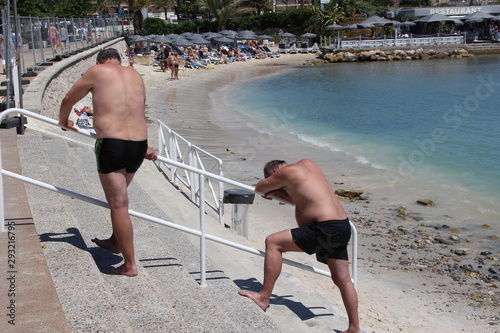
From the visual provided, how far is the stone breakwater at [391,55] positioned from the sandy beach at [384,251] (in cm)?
3472

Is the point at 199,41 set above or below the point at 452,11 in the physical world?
below

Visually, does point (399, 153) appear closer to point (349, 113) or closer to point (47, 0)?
point (349, 113)

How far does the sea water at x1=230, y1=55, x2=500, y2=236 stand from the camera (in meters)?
14.3

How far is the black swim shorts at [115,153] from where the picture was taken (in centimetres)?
363

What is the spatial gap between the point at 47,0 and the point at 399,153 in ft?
116

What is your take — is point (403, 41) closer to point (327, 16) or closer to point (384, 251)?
point (327, 16)

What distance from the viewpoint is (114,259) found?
412cm

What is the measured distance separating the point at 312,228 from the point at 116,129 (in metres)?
1.49

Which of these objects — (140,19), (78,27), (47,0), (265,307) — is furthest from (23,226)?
(140,19)

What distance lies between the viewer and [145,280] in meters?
3.81

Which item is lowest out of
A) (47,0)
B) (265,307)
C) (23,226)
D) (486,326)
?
(486,326)

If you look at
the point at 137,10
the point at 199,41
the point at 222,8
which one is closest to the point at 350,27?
the point at 222,8

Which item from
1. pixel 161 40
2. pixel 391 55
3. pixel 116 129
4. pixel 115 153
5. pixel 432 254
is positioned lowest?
pixel 432 254

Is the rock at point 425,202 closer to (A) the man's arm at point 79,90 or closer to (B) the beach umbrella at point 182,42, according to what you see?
(A) the man's arm at point 79,90
